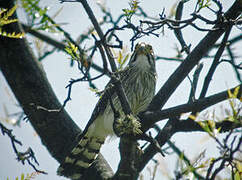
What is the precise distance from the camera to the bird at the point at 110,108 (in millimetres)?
4021

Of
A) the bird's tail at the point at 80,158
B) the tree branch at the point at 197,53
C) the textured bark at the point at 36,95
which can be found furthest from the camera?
the bird's tail at the point at 80,158

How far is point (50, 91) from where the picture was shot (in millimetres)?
3762

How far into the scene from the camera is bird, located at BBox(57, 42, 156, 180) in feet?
13.2

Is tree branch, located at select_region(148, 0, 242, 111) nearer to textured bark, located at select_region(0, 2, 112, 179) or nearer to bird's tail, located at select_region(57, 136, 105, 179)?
textured bark, located at select_region(0, 2, 112, 179)

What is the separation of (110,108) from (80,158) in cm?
79

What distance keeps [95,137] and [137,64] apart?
3.88ft

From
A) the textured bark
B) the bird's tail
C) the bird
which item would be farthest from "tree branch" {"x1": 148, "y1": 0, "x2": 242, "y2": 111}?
the bird's tail

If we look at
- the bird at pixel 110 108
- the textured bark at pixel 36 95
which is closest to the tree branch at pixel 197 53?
the bird at pixel 110 108

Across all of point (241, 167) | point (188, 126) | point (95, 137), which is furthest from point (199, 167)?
point (95, 137)

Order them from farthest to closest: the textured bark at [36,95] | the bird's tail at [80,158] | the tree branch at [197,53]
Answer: the bird's tail at [80,158], the textured bark at [36,95], the tree branch at [197,53]

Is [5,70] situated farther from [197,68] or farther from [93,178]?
[197,68]

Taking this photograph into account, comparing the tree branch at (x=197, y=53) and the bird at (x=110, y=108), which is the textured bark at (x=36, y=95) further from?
the tree branch at (x=197, y=53)

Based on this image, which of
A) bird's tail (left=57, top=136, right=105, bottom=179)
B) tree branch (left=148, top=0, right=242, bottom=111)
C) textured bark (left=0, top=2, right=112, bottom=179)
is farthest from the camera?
bird's tail (left=57, top=136, right=105, bottom=179)

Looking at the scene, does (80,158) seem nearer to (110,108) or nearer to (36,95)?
(110,108)
